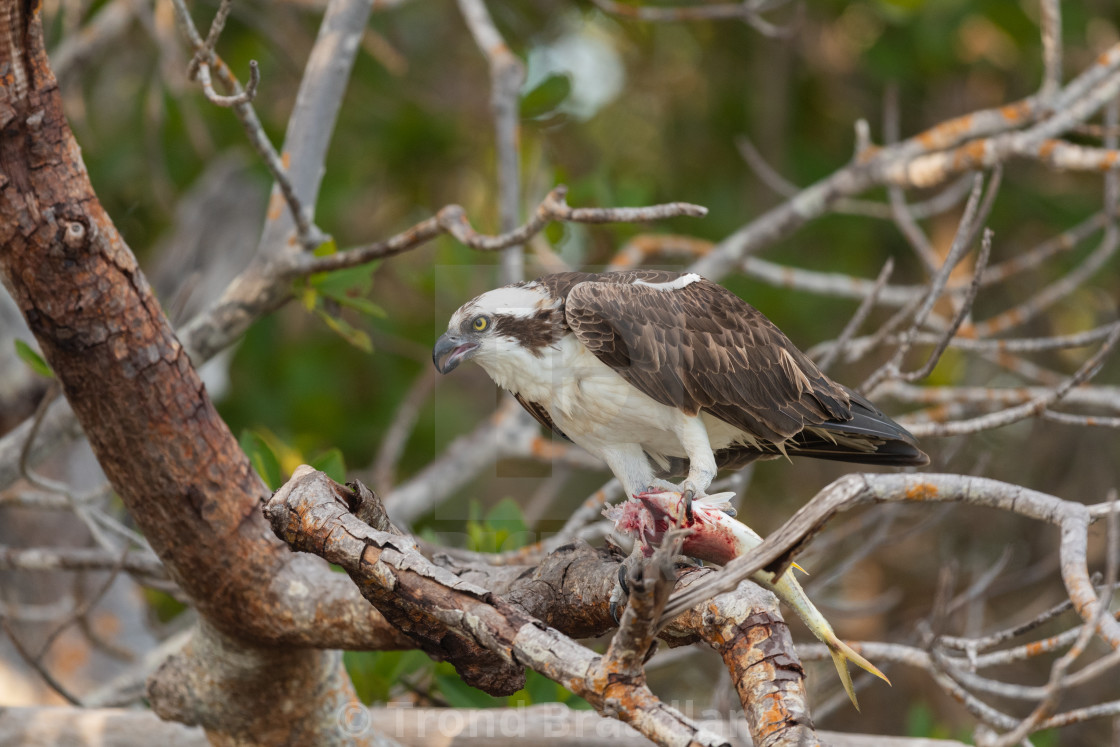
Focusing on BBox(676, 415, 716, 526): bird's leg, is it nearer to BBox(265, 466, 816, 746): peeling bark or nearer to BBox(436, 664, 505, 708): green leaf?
BBox(265, 466, 816, 746): peeling bark

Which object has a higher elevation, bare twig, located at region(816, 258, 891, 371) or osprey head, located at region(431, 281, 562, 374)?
bare twig, located at region(816, 258, 891, 371)

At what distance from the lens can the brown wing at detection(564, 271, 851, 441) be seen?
121 inches

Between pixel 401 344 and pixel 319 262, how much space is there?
11.4 ft

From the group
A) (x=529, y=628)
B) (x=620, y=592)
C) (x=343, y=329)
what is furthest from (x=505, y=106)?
(x=529, y=628)

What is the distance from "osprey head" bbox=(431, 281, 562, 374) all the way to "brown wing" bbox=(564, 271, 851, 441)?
0.13 metres

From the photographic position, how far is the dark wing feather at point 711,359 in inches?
121

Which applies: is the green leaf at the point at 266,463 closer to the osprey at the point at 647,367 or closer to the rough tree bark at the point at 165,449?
the rough tree bark at the point at 165,449

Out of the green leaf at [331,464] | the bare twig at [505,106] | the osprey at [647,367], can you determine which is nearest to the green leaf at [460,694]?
the green leaf at [331,464]

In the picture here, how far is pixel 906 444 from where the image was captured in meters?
3.47

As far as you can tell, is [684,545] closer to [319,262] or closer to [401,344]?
[319,262]

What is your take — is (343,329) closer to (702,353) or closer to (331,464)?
(331,464)

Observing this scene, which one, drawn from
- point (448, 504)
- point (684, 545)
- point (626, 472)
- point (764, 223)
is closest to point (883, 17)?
point (764, 223)

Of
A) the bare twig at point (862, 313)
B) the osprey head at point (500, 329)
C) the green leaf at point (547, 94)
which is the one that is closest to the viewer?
the osprey head at point (500, 329)

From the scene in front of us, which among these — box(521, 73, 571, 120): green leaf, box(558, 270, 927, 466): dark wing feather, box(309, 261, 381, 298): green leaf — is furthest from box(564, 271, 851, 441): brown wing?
box(521, 73, 571, 120): green leaf
